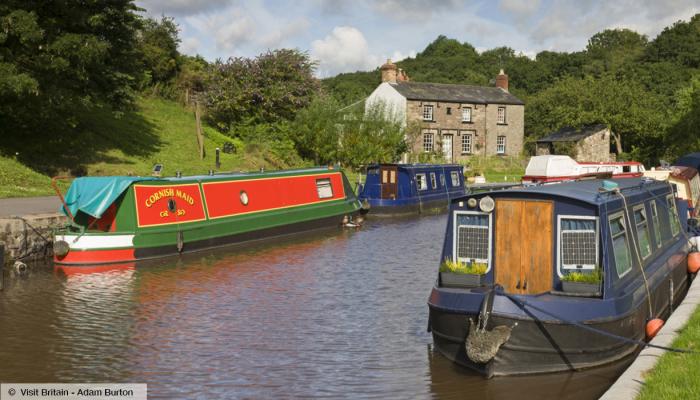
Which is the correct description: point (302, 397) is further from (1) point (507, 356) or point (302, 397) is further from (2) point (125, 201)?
(2) point (125, 201)

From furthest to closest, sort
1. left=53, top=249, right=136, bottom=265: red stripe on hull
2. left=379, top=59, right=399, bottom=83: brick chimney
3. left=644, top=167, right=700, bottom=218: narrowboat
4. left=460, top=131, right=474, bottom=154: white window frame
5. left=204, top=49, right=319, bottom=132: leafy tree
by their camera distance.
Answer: left=460, top=131, right=474, bottom=154: white window frame → left=379, top=59, right=399, bottom=83: brick chimney → left=204, top=49, right=319, bottom=132: leafy tree → left=644, top=167, right=700, bottom=218: narrowboat → left=53, top=249, right=136, bottom=265: red stripe on hull

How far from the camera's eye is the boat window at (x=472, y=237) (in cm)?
1072

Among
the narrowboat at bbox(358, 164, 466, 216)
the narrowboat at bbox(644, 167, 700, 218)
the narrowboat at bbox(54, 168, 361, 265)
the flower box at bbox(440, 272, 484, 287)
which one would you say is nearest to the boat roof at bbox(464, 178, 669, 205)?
the flower box at bbox(440, 272, 484, 287)

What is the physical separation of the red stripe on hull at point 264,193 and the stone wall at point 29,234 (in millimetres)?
4343

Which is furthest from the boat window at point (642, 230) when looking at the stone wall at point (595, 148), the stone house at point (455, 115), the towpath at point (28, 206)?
the stone wall at point (595, 148)

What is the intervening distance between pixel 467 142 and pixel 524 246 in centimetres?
4475

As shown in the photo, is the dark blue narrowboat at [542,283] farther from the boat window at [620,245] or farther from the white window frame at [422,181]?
the white window frame at [422,181]

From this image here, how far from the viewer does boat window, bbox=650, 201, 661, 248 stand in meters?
13.6

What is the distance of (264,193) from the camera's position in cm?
2377

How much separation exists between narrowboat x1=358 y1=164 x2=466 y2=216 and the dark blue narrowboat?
1847cm

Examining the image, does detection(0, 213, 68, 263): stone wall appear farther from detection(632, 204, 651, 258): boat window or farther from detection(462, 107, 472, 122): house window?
detection(462, 107, 472, 122): house window

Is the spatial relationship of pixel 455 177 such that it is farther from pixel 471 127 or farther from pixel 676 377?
pixel 676 377

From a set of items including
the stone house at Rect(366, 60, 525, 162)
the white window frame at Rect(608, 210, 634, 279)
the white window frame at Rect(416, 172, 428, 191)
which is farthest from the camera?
the stone house at Rect(366, 60, 525, 162)

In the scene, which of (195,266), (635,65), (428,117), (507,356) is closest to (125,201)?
(195,266)
